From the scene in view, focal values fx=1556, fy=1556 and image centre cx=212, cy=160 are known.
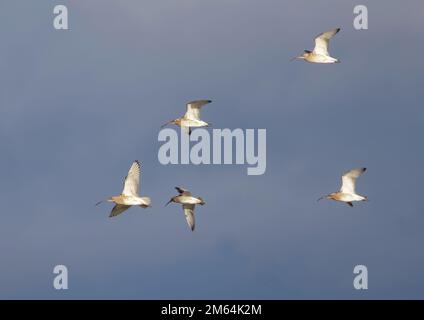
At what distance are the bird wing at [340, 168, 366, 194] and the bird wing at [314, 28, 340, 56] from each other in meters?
6.29

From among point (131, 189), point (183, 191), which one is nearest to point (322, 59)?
point (183, 191)

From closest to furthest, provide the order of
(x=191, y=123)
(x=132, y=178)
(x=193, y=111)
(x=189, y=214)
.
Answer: (x=132, y=178) < (x=193, y=111) < (x=191, y=123) < (x=189, y=214)

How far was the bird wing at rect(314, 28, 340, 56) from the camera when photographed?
73144mm

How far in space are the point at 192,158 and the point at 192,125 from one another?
4702mm

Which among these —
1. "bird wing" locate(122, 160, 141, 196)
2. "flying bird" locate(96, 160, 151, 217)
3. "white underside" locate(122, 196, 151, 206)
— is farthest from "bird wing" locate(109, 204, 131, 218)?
"bird wing" locate(122, 160, 141, 196)

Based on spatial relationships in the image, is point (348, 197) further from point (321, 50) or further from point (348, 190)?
point (321, 50)

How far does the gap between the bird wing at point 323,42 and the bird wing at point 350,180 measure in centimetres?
629

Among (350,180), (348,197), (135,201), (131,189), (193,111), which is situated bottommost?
(135,201)

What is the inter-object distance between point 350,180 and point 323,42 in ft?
22.6

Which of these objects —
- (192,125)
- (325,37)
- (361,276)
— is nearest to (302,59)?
(325,37)

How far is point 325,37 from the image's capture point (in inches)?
2886

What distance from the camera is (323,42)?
2891 inches

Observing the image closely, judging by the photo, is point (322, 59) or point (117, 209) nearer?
point (117, 209)

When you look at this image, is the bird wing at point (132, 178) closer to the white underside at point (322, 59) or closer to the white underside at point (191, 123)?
the white underside at point (191, 123)
